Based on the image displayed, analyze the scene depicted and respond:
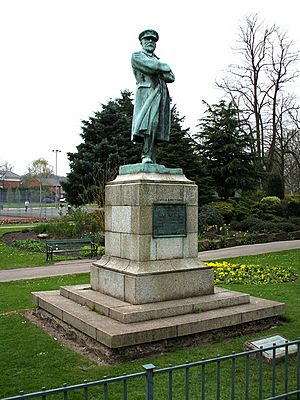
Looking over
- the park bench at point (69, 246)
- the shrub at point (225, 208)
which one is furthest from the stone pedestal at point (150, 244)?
the shrub at point (225, 208)

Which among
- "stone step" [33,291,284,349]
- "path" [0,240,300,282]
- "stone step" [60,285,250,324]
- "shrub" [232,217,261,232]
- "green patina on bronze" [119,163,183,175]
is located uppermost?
"green patina on bronze" [119,163,183,175]

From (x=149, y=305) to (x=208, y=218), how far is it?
54.2ft

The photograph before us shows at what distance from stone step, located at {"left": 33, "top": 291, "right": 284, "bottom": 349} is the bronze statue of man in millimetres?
2742

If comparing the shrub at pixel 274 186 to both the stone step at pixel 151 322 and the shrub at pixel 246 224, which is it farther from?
the stone step at pixel 151 322

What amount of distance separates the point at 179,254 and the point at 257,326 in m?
1.70

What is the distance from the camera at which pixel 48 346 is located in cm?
677

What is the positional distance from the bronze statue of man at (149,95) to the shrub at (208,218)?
1502 centimetres

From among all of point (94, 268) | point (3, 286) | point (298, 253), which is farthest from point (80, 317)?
point (298, 253)

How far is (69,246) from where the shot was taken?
19109 mm

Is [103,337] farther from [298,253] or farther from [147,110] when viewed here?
[298,253]

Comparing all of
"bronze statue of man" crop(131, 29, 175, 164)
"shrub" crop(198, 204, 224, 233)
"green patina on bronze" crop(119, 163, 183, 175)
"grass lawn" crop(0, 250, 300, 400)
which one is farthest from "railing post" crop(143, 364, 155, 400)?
"shrub" crop(198, 204, 224, 233)

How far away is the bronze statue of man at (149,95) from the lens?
7918 millimetres

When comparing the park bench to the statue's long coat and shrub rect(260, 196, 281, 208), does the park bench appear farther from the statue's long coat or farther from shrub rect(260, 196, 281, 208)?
shrub rect(260, 196, 281, 208)

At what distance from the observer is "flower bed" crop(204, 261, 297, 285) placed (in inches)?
455
